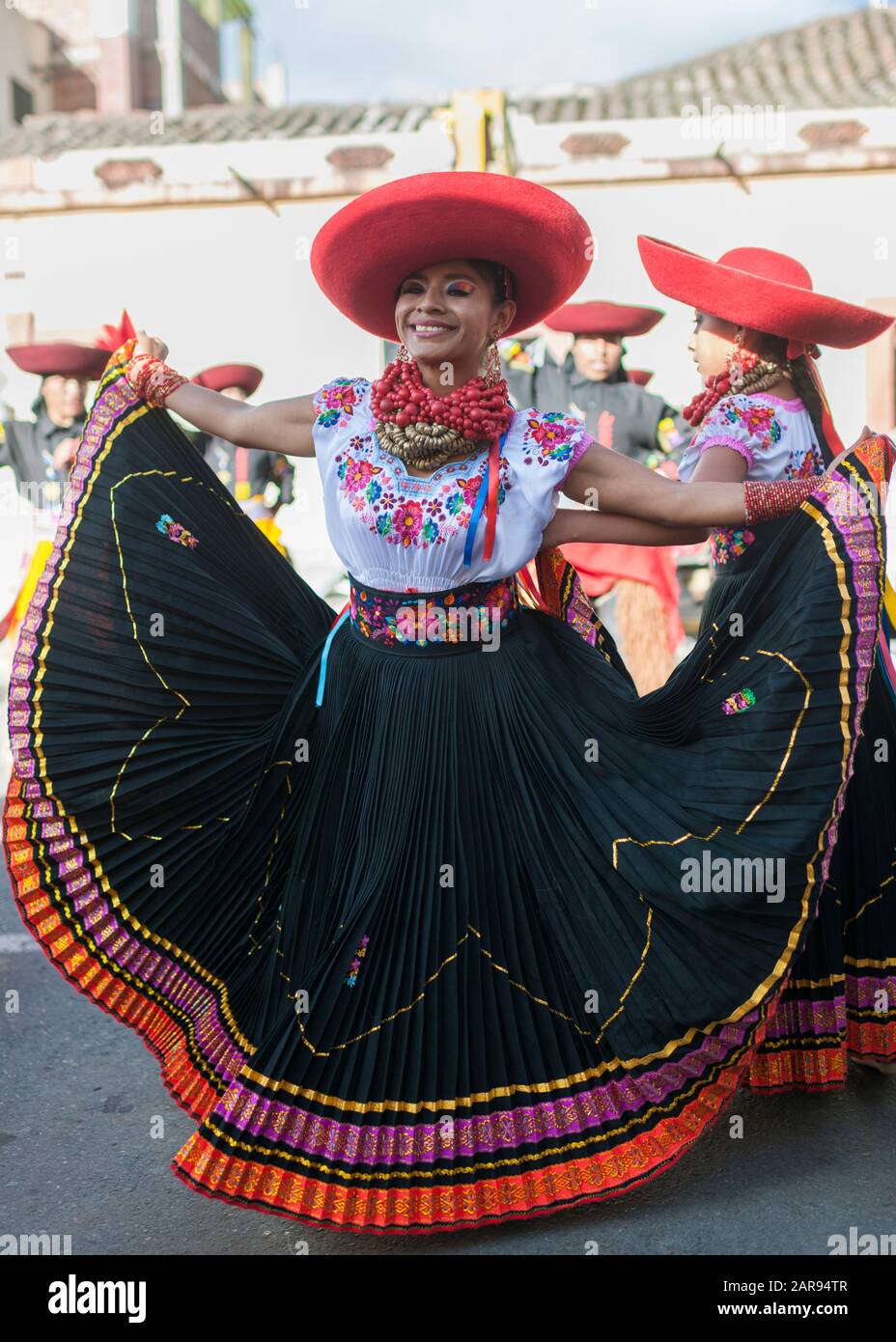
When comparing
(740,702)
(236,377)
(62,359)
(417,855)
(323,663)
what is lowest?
(417,855)

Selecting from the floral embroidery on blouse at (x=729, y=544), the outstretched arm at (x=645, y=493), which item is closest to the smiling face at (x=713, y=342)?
the floral embroidery on blouse at (x=729, y=544)

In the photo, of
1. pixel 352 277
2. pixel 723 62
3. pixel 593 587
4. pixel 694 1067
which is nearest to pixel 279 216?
pixel 723 62

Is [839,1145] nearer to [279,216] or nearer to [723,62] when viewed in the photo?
[279,216]

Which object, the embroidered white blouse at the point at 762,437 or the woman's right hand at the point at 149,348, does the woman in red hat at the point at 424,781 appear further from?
the embroidered white blouse at the point at 762,437

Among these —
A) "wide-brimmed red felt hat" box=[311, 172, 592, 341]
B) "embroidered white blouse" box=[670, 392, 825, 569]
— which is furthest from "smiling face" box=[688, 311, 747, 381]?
"wide-brimmed red felt hat" box=[311, 172, 592, 341]

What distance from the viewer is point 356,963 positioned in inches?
110

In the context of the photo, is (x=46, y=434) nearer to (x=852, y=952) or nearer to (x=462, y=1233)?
(x=852, y=952)

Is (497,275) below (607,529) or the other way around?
the other way around

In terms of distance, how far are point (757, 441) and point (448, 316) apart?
891mm

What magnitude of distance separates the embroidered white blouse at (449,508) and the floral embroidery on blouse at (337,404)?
12 centimetres

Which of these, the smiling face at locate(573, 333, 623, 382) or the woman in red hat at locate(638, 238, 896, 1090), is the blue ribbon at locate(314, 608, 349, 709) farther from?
the smiling face at locate(573, 333, 623, 382)

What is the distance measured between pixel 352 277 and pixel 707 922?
1586 millimetres

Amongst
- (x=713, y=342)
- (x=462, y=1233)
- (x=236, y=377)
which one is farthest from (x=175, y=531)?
(x=236, y=377)

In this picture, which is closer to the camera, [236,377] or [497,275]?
[497,275]
